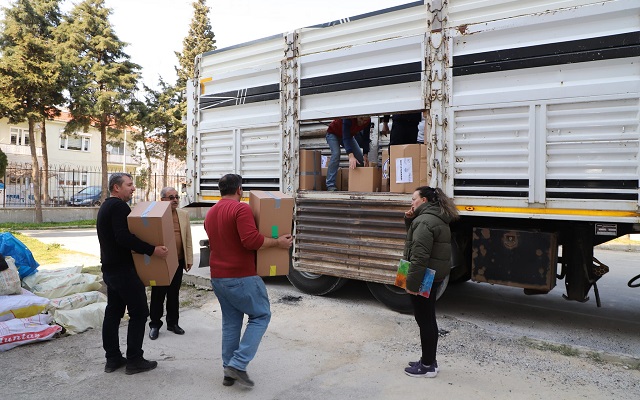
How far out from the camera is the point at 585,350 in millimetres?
4227

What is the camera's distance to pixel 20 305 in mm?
4520

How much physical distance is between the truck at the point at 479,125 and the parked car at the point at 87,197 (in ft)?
51.7

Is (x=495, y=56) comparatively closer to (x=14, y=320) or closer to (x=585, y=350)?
(x=585, y=350)

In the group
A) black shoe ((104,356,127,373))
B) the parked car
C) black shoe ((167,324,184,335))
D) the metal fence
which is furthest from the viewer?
the parked car

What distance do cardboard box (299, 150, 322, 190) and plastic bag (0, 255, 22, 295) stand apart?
329 centimetres

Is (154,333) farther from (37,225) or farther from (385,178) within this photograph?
(37,225)

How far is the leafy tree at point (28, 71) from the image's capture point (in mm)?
16000

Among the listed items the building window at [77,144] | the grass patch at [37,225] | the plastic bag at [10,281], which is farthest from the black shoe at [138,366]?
the building window at [77,144]

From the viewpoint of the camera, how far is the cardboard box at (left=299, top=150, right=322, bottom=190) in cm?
618

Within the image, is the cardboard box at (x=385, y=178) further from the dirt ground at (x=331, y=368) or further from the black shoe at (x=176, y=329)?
the black shoe at (x=176, y=329)

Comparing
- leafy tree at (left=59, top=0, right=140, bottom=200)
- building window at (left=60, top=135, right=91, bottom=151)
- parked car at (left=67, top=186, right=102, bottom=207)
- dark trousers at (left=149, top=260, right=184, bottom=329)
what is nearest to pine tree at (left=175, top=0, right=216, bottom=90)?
leafy tree at (left=59, top=0, right=140, bottom=200)

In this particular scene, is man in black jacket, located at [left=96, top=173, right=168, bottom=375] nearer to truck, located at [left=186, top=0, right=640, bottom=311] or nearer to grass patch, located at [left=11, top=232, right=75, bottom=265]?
truck, located at [left=186, top=0, right=640, bottom=311]

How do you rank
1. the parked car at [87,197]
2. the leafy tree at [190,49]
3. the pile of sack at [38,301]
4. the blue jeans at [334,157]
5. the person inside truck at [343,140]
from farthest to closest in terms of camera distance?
the leafy tree at [190,49]
the parked car at [87,197]
the blue jeans at [334,157]
the person inside truck at [343,140]
the pile of sack at [38,301]

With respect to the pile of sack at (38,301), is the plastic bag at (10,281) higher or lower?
higher
